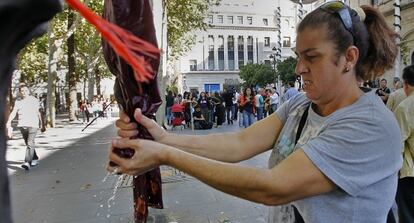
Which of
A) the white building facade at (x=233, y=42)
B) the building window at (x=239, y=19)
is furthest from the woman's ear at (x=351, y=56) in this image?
the building window at (x=239, y=19)

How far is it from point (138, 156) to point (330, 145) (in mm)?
702

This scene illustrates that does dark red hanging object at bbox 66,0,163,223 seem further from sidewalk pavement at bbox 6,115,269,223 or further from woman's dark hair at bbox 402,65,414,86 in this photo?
woman's dark hair at bbox 402,65,414,86

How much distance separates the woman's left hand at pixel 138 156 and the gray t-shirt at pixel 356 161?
0.54 m

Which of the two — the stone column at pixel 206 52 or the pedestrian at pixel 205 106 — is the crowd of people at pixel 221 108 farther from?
the stone column at pixel 206 52

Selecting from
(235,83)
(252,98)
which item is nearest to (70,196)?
(252,98)

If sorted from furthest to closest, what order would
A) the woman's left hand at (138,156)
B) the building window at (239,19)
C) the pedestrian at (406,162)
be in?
the building window at (239,19), the pedestrian at (406,162), the woman's left hand at (138,156)

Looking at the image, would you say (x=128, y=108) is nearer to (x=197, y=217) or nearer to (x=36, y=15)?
(x=36, y=15)

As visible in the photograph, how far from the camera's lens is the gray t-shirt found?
5.22 feet

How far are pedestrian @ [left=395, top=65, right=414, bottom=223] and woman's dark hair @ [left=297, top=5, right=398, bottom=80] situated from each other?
2.45 m

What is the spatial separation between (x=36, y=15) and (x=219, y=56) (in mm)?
79658

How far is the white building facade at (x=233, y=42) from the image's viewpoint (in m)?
77.1

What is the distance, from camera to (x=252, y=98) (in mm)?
16562

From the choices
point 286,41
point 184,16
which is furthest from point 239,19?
point 184,16

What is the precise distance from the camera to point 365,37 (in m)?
1.80
